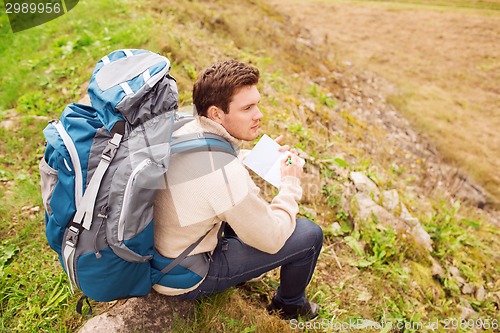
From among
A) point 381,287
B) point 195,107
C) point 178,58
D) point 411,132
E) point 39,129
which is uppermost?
→ point 195,107

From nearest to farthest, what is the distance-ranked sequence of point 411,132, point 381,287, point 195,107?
point 195,107
point 381,287
point 411,132

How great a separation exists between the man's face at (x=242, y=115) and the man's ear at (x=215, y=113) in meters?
0.01

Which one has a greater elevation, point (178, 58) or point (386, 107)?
point (178, 58)

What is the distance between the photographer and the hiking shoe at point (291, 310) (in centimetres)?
331

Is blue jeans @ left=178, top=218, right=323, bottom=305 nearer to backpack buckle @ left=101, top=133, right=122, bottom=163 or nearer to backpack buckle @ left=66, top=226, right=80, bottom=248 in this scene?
backpack buckle @ left=66, top=226, right=80, bottom=248

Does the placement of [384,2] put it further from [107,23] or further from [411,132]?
[107,23]

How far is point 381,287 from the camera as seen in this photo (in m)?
4.34

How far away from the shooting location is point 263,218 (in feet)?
7.89

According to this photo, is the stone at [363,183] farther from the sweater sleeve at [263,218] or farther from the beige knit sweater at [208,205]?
the beige knit sweater at [208,205]

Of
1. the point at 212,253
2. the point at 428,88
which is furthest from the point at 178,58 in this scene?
the point at 428,88

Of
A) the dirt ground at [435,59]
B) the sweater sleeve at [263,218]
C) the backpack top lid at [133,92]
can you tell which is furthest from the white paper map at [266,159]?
the dirt ground at [435,59]

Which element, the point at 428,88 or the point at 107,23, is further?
the point at 428,88

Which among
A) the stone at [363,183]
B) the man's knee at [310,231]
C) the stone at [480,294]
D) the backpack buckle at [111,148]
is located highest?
the backpack buckle at [111,148]

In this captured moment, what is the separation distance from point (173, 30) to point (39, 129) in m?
3.50
